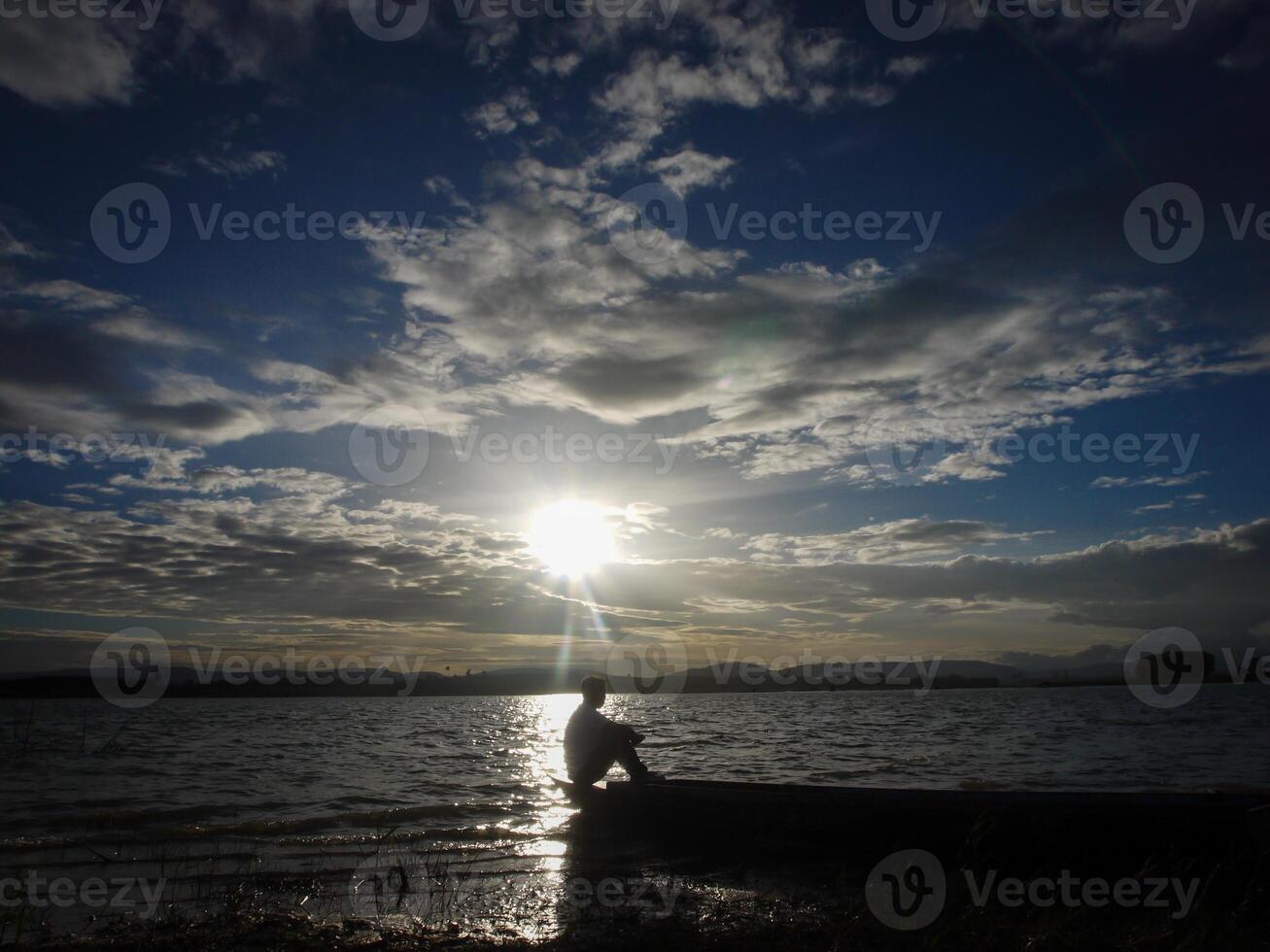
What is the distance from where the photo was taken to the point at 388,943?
7.46 metres

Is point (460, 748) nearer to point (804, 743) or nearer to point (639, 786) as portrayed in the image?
point (804, 743)

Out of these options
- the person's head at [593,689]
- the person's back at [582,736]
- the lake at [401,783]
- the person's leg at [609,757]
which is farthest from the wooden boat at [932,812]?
the person's head at [593,689]

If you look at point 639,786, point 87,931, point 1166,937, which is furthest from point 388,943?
point 1166,937

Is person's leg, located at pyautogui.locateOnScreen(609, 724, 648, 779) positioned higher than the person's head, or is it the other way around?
the person's head

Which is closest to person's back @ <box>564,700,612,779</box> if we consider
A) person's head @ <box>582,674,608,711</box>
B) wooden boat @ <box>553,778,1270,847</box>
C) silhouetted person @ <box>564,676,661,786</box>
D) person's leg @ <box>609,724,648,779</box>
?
silhouetted person @ <box>564,676,661,786</box>

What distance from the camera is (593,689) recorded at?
13922mm

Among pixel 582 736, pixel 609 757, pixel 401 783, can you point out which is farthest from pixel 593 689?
pixel 401 783

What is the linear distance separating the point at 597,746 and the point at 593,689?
3.21 ft

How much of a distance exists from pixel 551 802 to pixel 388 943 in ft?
35.7

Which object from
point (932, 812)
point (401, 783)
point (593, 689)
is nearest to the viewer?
point (932, 812)

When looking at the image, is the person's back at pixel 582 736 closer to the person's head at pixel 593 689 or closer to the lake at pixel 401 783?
the person's head at pixel 593 689

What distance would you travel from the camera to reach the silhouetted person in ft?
45.0

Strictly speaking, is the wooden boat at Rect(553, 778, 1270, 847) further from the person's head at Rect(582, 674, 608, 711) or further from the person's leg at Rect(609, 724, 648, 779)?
the person's head at Rect(582, 674, 608, 711)

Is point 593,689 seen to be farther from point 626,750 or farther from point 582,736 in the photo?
point 626,750
